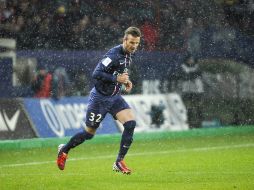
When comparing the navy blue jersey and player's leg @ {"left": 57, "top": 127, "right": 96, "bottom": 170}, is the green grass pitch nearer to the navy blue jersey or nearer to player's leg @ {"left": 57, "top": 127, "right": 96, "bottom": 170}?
player's leg @ {"left": 57, "top": 127, "right": 96, "bottom": 170}

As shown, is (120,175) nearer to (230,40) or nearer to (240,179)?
(240,179)

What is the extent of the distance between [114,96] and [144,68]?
7082mm

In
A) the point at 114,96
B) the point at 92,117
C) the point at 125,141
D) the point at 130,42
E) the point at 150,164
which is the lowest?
the point at 150,164

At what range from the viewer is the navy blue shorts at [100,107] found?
36.1 ft

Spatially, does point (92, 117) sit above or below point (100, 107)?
below

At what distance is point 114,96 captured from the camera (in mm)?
11078

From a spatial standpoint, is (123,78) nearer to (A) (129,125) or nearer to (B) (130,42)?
(B) (130,42)

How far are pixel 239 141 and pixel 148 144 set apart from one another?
2039mm

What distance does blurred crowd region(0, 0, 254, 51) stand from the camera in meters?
17.6

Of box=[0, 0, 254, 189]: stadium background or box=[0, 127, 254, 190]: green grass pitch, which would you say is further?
box=[0, 0, 254, 189]: stadium background

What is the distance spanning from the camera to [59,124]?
1653cm

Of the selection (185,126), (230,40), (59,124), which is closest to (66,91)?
(59,124)

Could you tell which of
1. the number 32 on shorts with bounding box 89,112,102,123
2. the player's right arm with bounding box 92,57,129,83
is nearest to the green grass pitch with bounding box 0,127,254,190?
the number 32 on shorts with bounding box 89,112,102,123

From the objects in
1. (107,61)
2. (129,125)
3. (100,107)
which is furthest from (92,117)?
(107,61)
